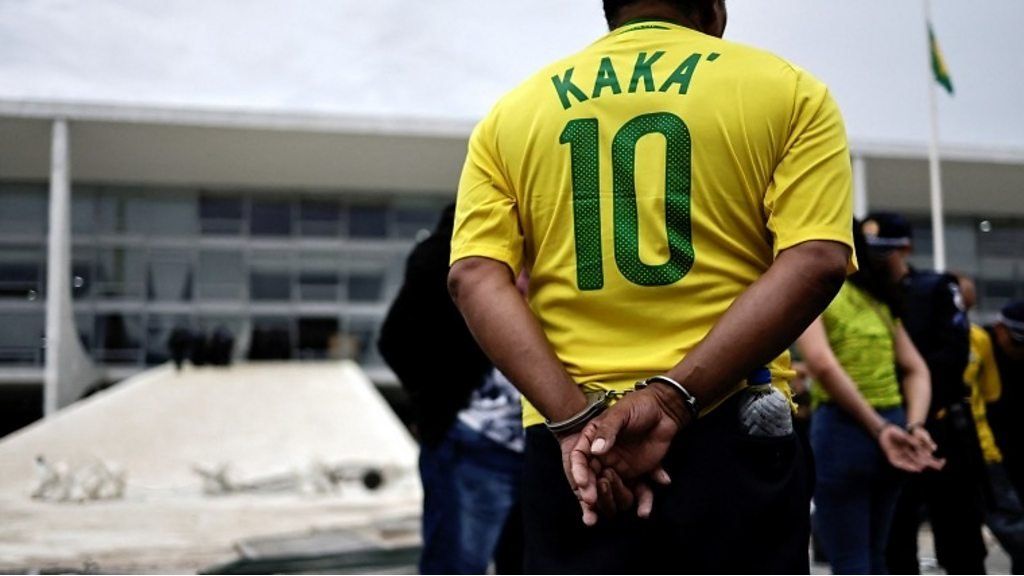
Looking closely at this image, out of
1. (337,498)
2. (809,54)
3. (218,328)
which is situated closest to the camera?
(809,54)

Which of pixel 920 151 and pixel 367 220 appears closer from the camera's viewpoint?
pixel 920 151

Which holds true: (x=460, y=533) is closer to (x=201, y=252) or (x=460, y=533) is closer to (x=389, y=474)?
(x=389, y=474)

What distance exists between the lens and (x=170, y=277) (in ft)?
92.8

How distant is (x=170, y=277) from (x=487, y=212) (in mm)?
28121

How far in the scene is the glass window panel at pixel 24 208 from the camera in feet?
89.0

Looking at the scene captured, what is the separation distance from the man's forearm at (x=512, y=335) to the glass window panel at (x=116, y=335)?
92.5 feet

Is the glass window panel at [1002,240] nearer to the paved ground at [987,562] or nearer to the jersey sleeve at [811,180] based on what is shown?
the paved ground at [987,562]

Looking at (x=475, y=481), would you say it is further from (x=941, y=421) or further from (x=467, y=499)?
(x=941, y=421)

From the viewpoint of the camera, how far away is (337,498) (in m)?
12.5

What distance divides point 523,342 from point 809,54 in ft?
6.82

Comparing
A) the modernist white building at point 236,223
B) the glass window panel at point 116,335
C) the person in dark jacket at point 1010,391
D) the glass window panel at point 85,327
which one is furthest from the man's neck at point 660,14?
the glass window panel at point 85,327

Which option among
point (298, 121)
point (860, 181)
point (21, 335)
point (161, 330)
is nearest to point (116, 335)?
point (161, 330)

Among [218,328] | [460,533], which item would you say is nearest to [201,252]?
[218,328]

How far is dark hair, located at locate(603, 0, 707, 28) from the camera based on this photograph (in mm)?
1737
